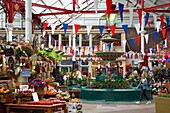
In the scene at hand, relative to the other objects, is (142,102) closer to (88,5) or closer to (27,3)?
(27,3)

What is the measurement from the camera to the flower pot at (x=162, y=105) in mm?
8023

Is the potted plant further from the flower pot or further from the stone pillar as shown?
the stone pillar

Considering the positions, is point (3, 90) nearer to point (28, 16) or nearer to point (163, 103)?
point (163, 103)

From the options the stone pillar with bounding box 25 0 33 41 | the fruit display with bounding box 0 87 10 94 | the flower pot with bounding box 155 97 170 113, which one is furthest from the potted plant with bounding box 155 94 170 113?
the stone pillar with bounding box 25 0 33 41

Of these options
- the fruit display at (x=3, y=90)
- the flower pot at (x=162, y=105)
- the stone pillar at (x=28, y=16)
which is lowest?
the flower pot at (x=162, y=105)

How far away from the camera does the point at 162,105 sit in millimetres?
8195

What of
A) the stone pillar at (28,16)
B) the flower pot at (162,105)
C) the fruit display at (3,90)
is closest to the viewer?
the fruit display at (3,90)

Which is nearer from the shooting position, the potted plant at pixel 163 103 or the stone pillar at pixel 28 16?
the potted plant at pixel 163 103

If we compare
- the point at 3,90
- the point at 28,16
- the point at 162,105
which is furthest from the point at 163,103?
the point at 28,16

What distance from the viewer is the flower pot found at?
8.02 metres

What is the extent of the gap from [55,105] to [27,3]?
6.90 m

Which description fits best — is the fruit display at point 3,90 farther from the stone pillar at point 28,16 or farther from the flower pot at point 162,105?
the stone pillar at point 28,16

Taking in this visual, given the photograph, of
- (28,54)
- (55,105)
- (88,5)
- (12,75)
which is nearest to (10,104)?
(55,105)

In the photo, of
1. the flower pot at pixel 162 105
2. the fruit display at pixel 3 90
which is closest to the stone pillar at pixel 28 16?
the flower pot at pixel 162 105
